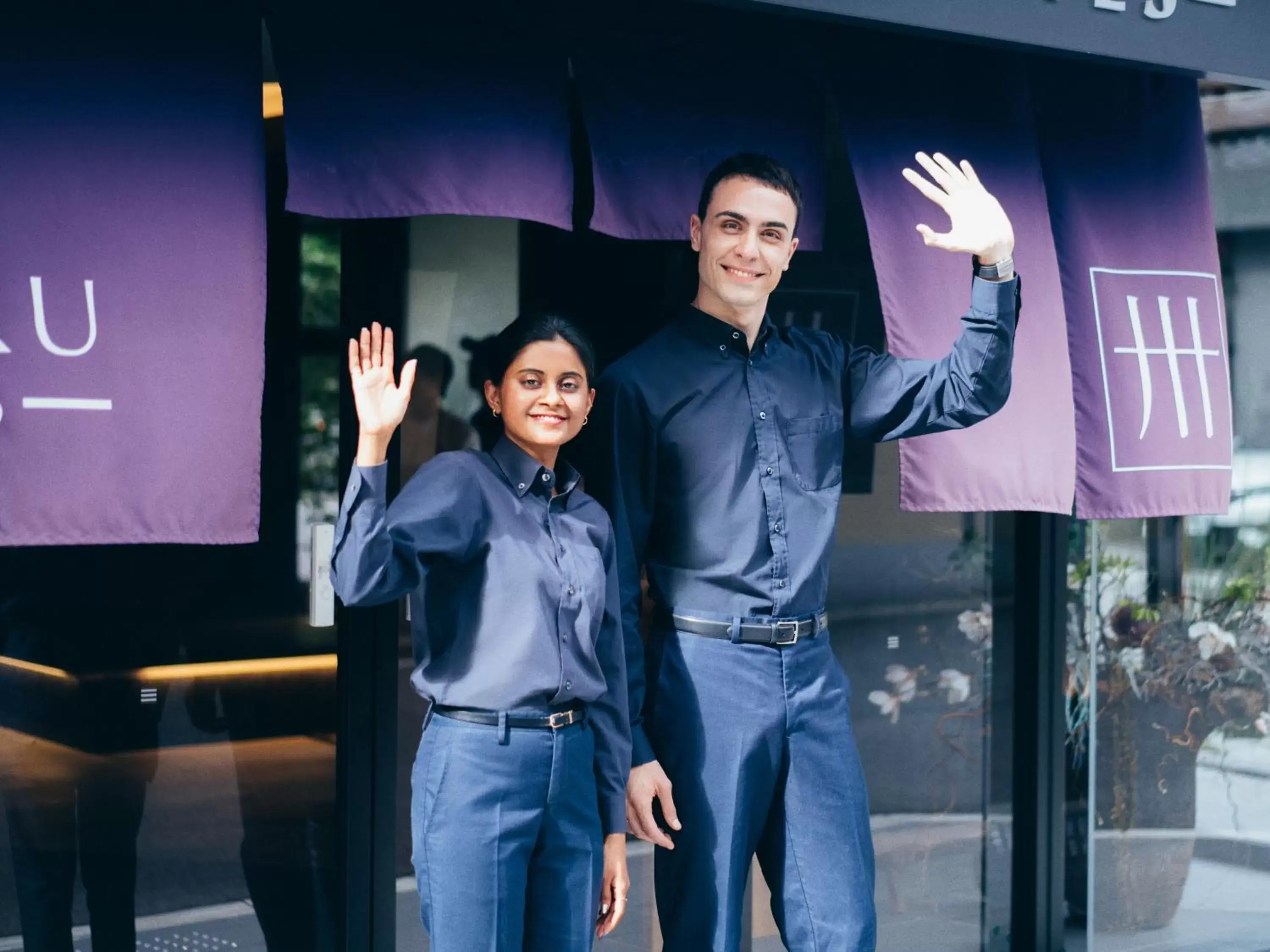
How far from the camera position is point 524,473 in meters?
3.30

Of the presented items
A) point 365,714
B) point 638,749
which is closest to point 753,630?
point 638,749

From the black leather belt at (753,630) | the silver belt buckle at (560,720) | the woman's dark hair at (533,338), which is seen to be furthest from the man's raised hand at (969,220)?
the silver belt buckle at (560,720)

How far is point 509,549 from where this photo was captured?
3.22 meters

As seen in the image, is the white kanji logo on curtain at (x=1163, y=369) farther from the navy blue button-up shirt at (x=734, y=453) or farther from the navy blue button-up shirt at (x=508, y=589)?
the navy blue button-up shirt at (x=508, y=589)

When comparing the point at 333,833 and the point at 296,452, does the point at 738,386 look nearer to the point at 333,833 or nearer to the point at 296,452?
the point at 296,452

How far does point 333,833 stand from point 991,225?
238 centimetres

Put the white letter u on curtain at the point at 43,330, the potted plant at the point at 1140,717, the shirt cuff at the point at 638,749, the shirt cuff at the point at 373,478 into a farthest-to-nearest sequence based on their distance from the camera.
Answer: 1. the potted plant at the point at 1140,717
2. the shirt cuff at the point at 638,749
3. the white letter u on curtain at the point at 43,330
4. the shirt cuff at the point at 373,478

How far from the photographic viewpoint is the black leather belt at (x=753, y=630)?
352cm

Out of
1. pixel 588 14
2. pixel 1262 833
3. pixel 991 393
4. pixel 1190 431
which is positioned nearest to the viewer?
pixel 991 393

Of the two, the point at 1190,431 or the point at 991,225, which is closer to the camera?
the point at 991,225

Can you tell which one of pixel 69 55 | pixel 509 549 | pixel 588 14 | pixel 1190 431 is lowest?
pixel 509 549

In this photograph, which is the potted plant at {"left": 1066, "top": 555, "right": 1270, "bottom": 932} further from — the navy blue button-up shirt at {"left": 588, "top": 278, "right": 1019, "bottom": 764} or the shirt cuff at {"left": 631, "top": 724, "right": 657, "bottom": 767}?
the shirt cuff at {"left": 631, "top": 724, "right": 657, "bottom": 767}

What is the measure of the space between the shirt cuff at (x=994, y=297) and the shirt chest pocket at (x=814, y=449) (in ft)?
1.50

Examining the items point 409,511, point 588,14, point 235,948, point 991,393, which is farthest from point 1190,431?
point 235,948
